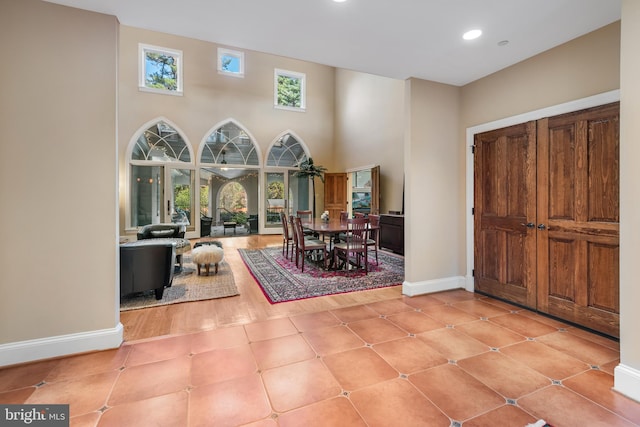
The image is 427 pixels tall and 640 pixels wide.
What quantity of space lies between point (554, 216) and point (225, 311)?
11.2 ft

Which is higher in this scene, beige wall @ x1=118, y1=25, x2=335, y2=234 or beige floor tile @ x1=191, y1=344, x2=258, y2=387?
beige wall @ x1=118, y1=25, x2=335, y2=234

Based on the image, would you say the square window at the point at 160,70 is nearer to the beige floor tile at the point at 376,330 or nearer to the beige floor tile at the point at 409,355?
the beige floor tile at the point at 376,330

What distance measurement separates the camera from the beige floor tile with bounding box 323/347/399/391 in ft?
6.06

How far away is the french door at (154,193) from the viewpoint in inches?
A: 303

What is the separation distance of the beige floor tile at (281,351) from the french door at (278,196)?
686 centimetres

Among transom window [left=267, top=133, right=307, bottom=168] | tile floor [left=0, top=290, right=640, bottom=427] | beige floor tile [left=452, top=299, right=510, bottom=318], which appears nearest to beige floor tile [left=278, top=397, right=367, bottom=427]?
tile floor [left=0, top=290, right=640, bottom=427]

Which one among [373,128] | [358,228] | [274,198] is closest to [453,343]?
[358,228]

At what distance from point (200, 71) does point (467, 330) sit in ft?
29.5

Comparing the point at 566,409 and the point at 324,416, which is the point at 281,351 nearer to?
the point at 324,416

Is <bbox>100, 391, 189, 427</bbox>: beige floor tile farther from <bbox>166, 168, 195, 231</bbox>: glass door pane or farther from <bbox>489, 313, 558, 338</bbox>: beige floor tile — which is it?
<bbox>166, 168, 195, 231</bbox>: glass door pane

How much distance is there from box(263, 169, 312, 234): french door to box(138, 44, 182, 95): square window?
139 inches

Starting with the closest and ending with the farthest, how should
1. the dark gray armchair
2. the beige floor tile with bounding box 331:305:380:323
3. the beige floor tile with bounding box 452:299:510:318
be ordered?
the beige floor tile with bounding box 331:305:380:323
the beige floor tile with bounding box 452:299:510:318
the dark gray armchair

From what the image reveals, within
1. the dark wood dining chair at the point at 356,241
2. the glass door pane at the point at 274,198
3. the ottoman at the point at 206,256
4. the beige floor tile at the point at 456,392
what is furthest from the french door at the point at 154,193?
the beige floor tile at the point at 456,392

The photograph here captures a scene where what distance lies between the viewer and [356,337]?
8.02 ft
